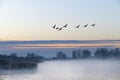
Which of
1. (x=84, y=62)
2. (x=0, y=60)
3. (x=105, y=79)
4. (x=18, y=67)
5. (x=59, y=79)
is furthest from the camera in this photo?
(x=84, y=62)

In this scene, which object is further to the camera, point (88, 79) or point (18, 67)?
point (18, 67)

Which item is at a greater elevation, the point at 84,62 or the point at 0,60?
the point at 0,60

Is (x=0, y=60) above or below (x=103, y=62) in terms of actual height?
above

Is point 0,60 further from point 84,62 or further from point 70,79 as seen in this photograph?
point 84,62

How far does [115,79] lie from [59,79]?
14.2 feet

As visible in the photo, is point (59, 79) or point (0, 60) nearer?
point (59, 79)

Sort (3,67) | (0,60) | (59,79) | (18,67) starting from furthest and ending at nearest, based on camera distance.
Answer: (18,67)
(3,67)
(0,60)
(59,79)

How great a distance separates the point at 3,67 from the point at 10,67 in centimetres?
265

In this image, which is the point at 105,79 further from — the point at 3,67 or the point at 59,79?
the point at 3,67

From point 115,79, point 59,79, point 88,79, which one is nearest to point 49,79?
point 59,79

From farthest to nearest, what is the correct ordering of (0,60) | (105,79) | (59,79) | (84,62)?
(84,62), (0,60), (59,79), (105,79)

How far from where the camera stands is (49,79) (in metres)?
30.0

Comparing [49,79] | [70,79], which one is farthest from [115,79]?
[49,79]

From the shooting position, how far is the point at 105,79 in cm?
2700
